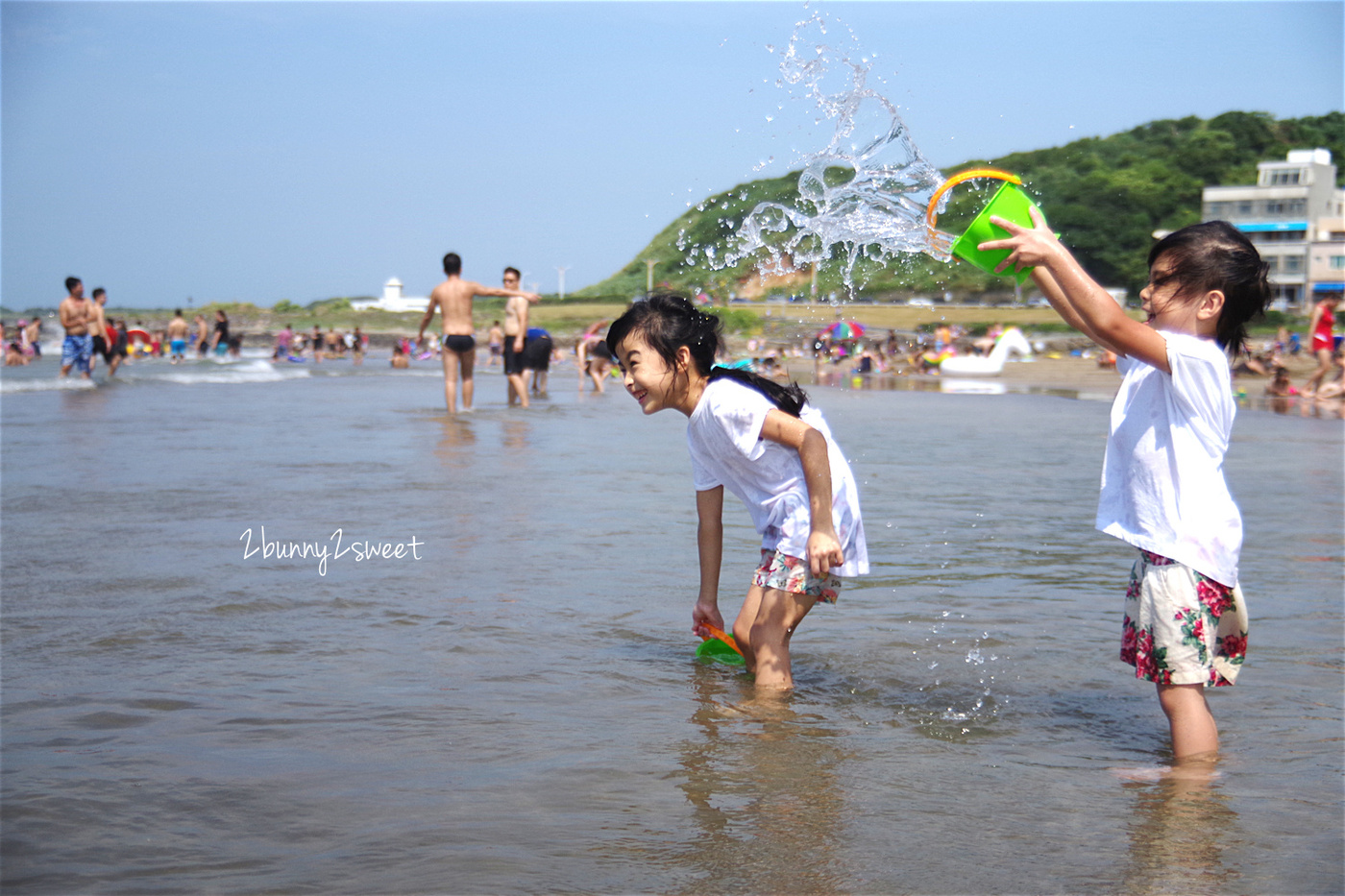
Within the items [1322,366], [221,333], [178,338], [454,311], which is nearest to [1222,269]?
[454,311]

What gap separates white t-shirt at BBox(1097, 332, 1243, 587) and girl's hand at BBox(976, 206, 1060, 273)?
1.23 ft

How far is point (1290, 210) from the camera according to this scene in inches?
3110

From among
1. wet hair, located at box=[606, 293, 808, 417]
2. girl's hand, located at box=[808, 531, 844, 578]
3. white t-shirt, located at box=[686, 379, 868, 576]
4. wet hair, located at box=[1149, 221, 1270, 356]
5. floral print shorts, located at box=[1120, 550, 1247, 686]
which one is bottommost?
floral print shorts, located at box=[1120, 550, 1247, 686]

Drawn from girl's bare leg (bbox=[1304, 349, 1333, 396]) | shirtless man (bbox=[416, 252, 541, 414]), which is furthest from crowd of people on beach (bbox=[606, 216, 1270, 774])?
girl's bare leg (bbox=[1304, 349, 1333, 396])

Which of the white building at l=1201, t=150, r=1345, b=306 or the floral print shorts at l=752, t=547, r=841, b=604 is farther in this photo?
the white building at l=1201, t=150, r=1345, b=306

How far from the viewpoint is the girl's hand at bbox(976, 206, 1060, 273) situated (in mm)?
2588

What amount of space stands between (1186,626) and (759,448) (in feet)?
3.97

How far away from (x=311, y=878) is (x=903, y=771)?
1419 millimetres

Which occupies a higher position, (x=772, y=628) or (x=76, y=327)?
(x=76, y=327)

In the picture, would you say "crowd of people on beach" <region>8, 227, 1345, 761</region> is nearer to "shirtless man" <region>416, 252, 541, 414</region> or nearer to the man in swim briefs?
"shirtless man" <region>416, 252, 541, 414</region>

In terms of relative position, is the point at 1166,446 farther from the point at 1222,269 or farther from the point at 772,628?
the point at 772,628

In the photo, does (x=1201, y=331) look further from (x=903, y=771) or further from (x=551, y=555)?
(x=551, y=555)

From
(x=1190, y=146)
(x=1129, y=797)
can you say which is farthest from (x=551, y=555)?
(x=1190, y=146)

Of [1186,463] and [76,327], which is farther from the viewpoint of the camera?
[76,327]
